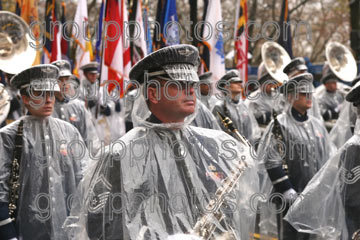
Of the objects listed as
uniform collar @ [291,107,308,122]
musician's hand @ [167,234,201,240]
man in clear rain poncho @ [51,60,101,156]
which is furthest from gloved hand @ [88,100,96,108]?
musician's hand @ [167,234,201,240]

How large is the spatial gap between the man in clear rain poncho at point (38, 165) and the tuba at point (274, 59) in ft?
20.1

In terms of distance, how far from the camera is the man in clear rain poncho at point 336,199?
467 cm

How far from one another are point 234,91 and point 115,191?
273 inches

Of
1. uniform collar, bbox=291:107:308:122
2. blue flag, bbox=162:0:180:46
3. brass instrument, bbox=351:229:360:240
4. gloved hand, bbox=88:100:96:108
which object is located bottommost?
brass instrument, bbox=351:229:360:240

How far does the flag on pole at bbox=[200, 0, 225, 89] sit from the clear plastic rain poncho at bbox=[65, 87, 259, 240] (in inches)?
242

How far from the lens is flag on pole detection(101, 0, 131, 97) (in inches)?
349

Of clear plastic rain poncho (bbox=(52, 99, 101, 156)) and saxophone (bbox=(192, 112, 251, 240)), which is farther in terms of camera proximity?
clear plastic rain poncho (bbox=(52, 99, 101, 156))

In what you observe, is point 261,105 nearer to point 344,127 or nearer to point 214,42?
point 214,42

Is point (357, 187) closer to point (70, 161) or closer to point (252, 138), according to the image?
point (70, 161)

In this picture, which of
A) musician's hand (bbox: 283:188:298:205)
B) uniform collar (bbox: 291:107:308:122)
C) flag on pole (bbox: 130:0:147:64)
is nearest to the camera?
musician's hand (bbox: 283:188:298:205)

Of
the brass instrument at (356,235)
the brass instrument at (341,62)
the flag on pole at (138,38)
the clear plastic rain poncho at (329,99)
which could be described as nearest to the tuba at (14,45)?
the flag on pole at (138,38)

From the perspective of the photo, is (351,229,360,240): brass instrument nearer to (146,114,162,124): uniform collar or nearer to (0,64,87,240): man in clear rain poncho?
(146,114,162,124): uniform collar

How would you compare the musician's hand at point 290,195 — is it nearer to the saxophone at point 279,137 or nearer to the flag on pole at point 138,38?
the saxophone at point 279,137

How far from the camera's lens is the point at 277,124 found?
7.11 meters
